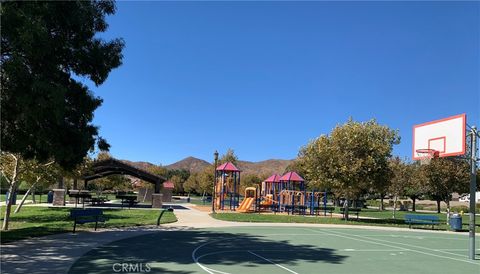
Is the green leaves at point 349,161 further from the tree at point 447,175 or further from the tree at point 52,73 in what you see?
the tree at point 52,73

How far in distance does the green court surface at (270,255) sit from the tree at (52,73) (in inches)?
135

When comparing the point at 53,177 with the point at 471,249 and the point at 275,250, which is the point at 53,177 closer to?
the point at 275,250

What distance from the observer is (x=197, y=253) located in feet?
44.1

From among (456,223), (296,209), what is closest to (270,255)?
(456,223)

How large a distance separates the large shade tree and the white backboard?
1237 cm

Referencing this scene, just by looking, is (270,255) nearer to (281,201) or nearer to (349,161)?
(349,161)

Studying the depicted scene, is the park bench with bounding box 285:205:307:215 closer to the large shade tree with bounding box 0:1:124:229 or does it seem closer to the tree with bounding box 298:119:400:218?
the tree with bounding box 298:119:400:218

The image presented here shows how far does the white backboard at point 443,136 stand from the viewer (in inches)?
671

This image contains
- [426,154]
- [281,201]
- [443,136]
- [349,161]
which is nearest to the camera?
[443,136]

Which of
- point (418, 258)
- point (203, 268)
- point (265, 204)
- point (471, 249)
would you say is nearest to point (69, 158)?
Answer: point (203, 268)

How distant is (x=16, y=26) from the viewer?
1091 cm

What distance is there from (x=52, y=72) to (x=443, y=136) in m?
14.5

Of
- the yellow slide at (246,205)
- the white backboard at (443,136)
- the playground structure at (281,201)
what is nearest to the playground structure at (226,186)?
the playground structure at (281,201)

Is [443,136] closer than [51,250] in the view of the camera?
No
